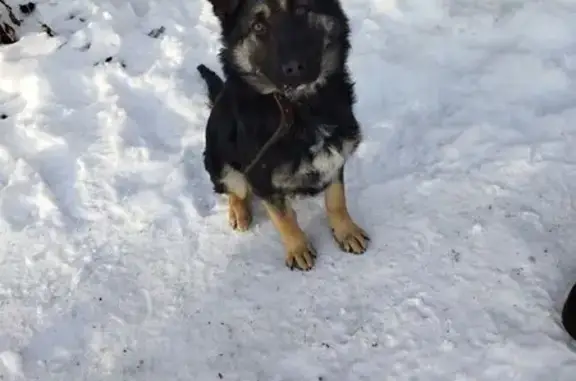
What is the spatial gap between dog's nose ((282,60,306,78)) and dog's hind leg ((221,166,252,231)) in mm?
931

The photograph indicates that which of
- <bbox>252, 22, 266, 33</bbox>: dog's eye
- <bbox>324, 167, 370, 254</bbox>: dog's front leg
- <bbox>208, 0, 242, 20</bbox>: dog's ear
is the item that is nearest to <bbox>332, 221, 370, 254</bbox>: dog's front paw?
<bbox>324, 167, 370, 254</bbox>: dog's front leg

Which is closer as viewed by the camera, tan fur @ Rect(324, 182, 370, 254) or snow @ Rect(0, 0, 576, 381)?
snow @ Rect(0, 0, 576, 381)

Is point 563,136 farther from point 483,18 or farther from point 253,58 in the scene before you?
point 253,58

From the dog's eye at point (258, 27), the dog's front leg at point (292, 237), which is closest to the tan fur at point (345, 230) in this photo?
the dog's front leg at point (292, 237)

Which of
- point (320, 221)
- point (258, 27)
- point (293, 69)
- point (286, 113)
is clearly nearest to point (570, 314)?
point (320, 221)

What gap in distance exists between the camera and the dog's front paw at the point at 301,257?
4.15 meters

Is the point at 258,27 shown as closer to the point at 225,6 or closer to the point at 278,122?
the point at 225,6

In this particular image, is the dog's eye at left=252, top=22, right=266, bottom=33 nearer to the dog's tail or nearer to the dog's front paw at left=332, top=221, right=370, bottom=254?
the dog's tail

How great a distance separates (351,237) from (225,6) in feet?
5.39

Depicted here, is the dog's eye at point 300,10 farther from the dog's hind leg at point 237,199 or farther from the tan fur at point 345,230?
the tan fur at point 345,230

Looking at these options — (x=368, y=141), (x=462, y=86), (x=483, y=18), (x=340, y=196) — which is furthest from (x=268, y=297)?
(x=483, y=18)

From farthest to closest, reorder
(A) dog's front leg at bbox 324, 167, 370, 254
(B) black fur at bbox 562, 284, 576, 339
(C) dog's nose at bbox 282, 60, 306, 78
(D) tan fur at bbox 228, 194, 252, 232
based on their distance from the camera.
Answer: (D) tan fur at bbox 228, 194, 252, 232 → (A) dog's front leg at bbox 324, 167, 370, 254 → (B) black fur at bbox 562, 284, 576, 339 → (C) dog's nose at bbox 282, 60, 306, 78

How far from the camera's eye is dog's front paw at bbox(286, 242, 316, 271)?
4.15 m

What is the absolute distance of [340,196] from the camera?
4.04 meters
